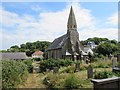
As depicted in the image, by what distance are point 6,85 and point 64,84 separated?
3934mm

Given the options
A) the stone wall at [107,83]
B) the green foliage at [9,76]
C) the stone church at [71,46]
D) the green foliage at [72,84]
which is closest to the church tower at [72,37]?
the stone church at [71,46]

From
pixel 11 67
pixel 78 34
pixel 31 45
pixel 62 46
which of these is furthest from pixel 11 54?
pixel 31 45

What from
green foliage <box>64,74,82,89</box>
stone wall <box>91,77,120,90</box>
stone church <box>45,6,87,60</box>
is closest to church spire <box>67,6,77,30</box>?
stone church <box>45,6,87,60</box>

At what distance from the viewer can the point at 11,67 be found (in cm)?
888

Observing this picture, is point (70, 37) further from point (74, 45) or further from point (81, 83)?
point (81, 83)

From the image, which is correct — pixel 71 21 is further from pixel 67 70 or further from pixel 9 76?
pixel 9 76

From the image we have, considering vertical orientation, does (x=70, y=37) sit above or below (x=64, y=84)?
above

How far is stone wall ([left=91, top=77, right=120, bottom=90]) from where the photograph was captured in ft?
18.1

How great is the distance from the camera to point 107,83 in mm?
5676

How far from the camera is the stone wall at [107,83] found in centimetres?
552

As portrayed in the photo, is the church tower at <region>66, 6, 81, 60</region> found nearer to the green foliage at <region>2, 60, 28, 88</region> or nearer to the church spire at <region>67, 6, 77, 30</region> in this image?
the church spire at <region>67, 6, 77, 30</region>

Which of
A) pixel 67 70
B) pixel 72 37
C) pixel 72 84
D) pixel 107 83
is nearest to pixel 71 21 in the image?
pixel 72 37

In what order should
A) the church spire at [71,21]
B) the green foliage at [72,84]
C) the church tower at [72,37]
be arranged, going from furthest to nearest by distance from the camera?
the church spire at [71,21]
the church tower at [72,37]
the green foliage at [72,84]

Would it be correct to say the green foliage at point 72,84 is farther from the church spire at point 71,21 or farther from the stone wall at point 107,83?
Answer: the church spire at point 71,21
